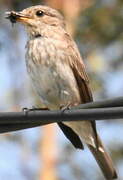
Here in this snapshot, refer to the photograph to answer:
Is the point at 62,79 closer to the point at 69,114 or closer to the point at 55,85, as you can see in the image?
the point at 55,85

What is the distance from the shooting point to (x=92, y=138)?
7117 millimetres

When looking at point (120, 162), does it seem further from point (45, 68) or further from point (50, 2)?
point (45, 68)

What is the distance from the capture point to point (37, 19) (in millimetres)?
7555

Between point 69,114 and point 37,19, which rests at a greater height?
point 37,19

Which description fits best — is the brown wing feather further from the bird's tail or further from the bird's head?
the bird's head

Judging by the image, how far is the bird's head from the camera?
24.0ft

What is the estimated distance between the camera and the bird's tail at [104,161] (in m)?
6.57

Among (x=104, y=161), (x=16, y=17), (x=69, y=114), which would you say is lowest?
(x=104, y=161)

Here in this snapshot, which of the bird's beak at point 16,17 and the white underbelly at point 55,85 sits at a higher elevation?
the bird's beak at point 16,17

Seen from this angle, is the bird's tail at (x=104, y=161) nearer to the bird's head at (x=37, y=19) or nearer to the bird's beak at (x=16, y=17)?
the bird's head at (x=37, y=19)

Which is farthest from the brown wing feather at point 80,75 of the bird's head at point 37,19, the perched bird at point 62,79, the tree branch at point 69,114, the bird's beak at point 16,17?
the tree branch at point 69,114

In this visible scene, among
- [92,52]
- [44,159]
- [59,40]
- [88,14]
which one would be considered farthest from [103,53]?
[59,40]

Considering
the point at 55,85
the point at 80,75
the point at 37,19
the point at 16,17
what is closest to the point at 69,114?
the point at 55,85

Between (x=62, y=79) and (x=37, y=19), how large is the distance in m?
0.99
